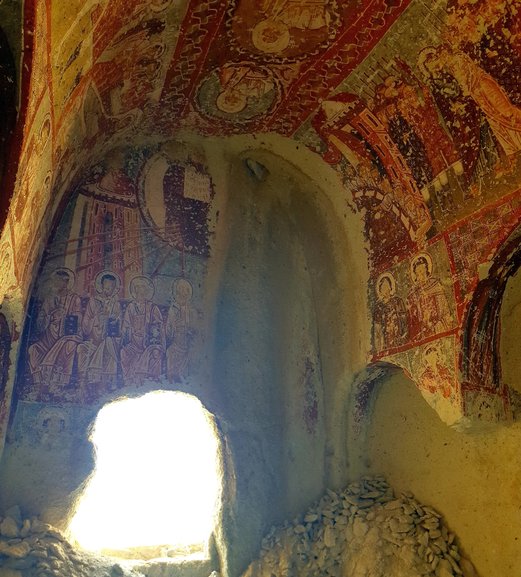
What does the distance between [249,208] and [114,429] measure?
396cm

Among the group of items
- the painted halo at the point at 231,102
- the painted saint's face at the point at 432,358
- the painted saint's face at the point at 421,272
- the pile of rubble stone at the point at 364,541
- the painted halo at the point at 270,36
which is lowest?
the pile of rubble stone at the point at 364,541

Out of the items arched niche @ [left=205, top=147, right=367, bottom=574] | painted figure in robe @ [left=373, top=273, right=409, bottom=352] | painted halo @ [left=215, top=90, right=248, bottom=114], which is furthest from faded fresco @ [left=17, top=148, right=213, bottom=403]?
painted figure in robe @ [left=373, top=273, right=409, bottom=352]

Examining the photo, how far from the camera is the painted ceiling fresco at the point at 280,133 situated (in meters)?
3.61

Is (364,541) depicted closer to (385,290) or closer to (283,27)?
(385,290)

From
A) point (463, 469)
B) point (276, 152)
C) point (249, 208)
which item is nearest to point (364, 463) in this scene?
point (463, 469)

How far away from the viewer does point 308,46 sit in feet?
14.3

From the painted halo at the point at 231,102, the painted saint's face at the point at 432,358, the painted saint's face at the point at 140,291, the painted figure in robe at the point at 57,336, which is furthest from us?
the painted saint's face at the point at 140,291

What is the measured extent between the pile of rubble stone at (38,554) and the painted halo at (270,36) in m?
3.94

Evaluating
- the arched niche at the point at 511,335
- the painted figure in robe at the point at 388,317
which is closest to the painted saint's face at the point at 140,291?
the painted figure in robe at the point at 388,317

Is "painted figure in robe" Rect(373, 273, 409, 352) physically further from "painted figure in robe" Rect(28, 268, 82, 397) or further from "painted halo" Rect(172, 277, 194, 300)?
"painted figure in robe" Rect(28, 268, 82, 397)

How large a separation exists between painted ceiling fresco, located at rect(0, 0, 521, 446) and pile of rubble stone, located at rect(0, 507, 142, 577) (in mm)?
1023

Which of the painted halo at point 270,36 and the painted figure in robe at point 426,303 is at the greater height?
the painted halo at point 270,36

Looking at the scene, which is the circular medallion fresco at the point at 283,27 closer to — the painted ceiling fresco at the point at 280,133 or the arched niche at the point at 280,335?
A: the painted ceiling fresco at the point at 280,133

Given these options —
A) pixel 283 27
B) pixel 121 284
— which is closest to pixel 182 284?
pixel 121 284
